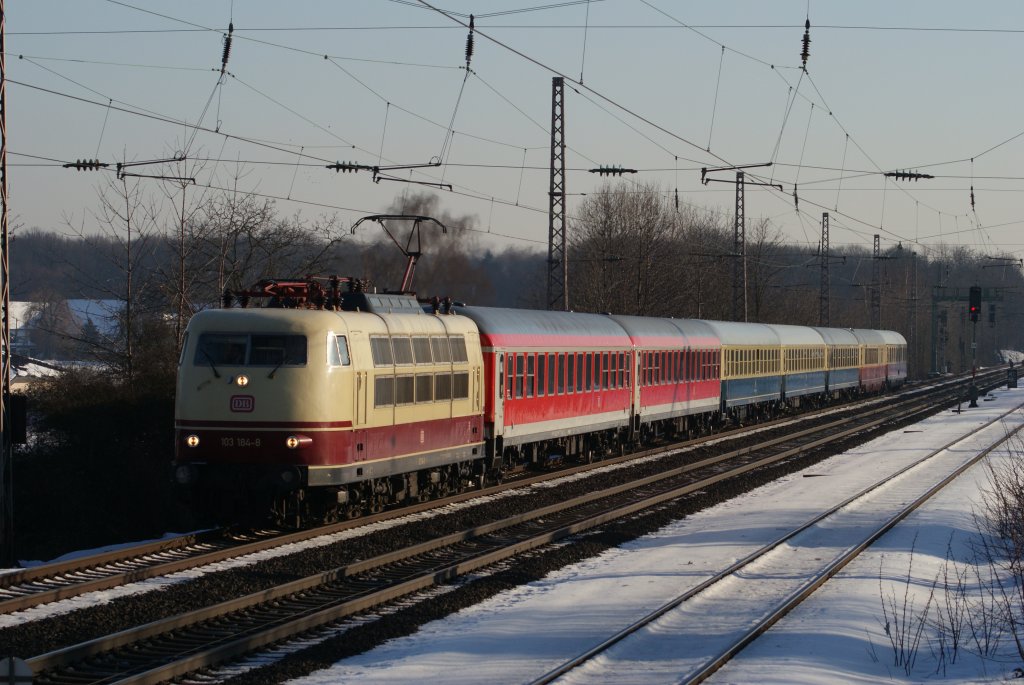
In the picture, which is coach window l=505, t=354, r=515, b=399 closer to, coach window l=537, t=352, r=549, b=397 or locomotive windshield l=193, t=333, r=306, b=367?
coach window l=537, t=352, r=549, b=397

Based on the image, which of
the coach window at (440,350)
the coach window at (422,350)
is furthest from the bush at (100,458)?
the coach window at (422,350)

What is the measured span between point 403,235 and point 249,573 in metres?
74.4

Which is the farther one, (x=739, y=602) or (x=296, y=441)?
(x=296, y=441)

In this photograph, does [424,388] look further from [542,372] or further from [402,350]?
[542,372]

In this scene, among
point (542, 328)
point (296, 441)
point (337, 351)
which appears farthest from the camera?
point (542, 328)

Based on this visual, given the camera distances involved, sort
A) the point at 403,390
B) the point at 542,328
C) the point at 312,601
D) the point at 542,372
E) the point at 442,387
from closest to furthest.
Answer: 1. the point at 312,601
2. the point at 403,390
3. the point at 442,387
4. the point at 542,372
5. the point at 542,328

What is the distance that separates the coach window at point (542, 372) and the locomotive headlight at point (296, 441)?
932 centimetres

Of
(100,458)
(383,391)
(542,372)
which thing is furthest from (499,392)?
(100,458)

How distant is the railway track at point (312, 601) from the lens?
10250 mm

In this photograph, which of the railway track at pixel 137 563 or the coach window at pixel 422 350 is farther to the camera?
the coach window at pixel 422 350

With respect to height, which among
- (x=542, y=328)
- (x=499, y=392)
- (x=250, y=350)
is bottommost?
(x=499, y=392)

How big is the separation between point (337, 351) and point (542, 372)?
9.06m

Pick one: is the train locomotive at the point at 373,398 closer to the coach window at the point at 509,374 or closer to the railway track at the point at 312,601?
the coach window at the point at 509,374

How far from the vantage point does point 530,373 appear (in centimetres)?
2542
